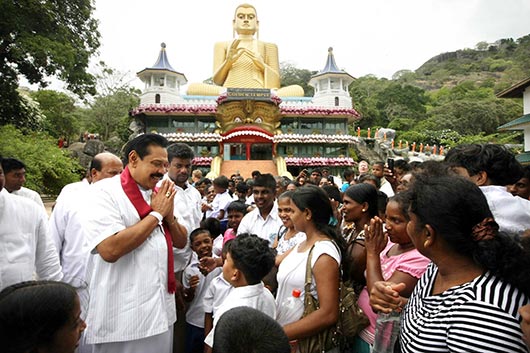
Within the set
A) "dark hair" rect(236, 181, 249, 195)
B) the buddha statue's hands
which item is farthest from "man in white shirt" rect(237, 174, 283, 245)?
the buddha statue's hands

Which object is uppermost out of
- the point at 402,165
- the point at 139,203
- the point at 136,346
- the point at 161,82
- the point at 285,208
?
the point at 161,82

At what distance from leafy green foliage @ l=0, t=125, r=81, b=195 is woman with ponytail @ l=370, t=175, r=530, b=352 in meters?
14.4

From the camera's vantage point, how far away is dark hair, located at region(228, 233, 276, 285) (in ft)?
7.23

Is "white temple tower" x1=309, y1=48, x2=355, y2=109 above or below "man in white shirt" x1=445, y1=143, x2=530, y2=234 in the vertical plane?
above

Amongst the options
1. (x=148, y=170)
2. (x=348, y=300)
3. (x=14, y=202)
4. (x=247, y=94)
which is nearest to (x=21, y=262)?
(x=14, y=202)

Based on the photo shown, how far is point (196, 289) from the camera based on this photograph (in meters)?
3.48

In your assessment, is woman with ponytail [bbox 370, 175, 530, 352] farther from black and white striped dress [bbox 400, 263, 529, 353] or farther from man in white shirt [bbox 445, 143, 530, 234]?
man in white shirt [bbox 445, 143, 530, 234]

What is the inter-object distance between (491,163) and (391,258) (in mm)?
1011

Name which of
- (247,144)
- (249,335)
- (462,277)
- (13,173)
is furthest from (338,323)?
(247,144)

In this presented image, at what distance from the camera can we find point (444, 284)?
1.54 meters

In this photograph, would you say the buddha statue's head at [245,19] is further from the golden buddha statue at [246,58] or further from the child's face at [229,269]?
the child's face at [229,269]

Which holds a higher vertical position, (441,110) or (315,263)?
(441,110)

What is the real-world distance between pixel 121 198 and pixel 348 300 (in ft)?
5.41

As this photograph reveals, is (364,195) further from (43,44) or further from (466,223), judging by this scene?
(43,44)
